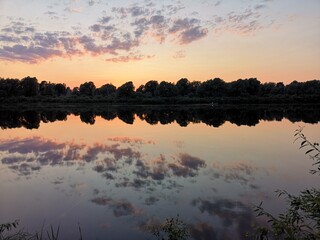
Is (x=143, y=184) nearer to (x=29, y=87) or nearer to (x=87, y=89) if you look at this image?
(x=29, y=87)

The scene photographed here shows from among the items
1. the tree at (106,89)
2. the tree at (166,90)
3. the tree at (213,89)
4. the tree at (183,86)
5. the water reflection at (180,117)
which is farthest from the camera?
the tree at (106,89)

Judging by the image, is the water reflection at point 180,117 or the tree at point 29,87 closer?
the water reflection at point 180,117

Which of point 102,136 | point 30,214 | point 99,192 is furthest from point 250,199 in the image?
point 102,136

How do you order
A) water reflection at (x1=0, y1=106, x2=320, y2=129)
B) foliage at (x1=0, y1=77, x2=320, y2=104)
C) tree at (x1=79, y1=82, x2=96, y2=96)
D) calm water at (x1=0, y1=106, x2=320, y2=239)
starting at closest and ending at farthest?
calm water at (x1=0, y1=106, x2=320, y2=239) < water reflection at (x1=0, y1=106, x2=320, y2=129) < foliage at (x1=0, y1=77, x2=320, y2=104) < tree at (x1=79, y1=82, x2=96, y2=96)

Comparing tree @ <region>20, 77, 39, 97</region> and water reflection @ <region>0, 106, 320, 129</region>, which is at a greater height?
tree @ <region>20, 77, 39, 97</region>

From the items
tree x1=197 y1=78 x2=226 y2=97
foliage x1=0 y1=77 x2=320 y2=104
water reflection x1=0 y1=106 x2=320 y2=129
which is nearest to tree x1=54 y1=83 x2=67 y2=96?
foliage x1=0 y1=77 x2=320 y2=104

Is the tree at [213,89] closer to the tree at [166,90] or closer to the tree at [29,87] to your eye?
the tree at [166,90]

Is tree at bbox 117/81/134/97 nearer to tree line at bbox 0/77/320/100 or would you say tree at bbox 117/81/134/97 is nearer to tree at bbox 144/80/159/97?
tree line at bbox 0/77/320/100

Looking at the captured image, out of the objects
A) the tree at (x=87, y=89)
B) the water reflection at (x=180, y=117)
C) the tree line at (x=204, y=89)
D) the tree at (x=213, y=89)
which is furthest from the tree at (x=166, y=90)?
the water reflection at (x=180, y=117)

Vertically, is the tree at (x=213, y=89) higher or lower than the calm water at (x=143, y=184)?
higher

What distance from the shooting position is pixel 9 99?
3757 inches

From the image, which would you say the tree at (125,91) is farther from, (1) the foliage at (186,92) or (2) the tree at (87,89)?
(2) the tree at (87,89)

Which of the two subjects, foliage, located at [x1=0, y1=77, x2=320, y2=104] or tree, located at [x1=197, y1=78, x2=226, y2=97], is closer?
foliage, located at [x1=0, y1=77, x2=320, y2=104]

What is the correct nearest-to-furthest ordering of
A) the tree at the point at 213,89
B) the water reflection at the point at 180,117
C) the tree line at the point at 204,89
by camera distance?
the water reflection at the point at 180,117 → the tree line at the point at 204,89 → the tree at the point at 213,89
